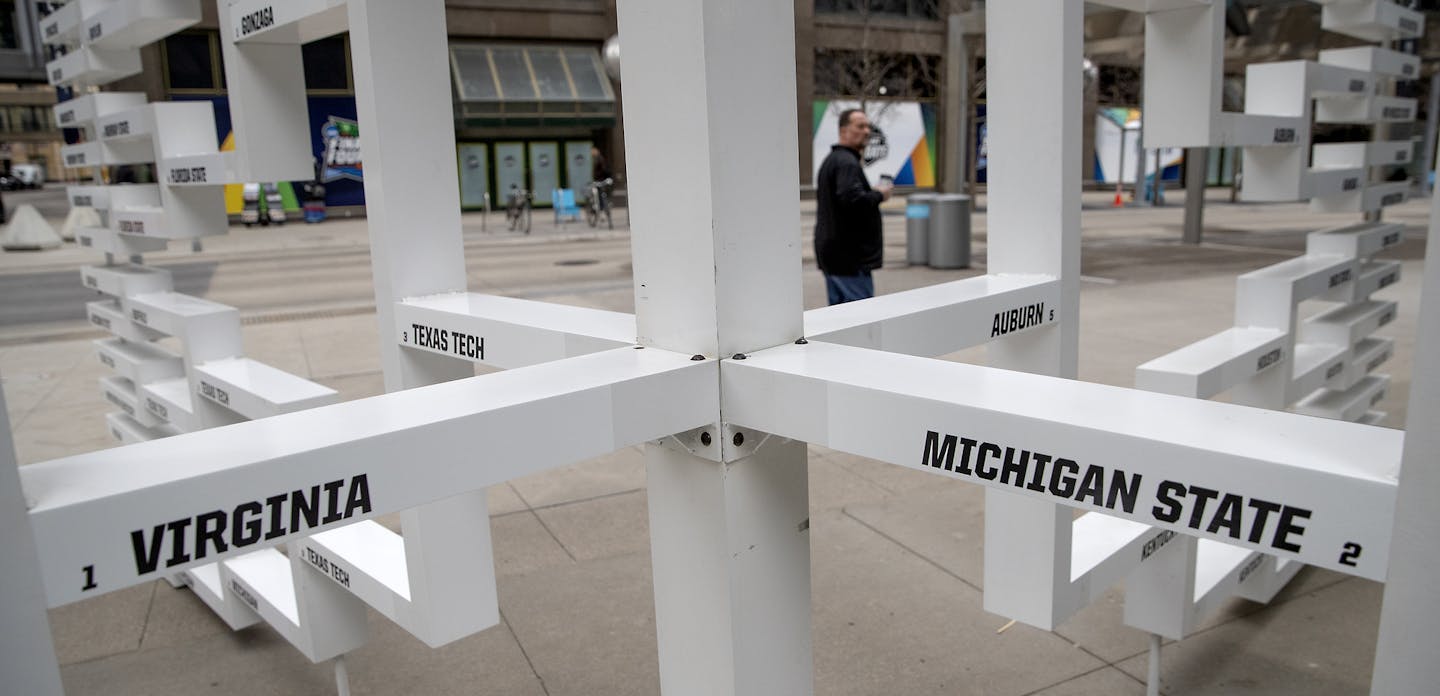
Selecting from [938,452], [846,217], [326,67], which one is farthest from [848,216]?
[326,67]

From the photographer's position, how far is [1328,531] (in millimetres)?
1050

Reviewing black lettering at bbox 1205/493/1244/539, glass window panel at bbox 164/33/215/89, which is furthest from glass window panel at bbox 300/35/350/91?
black lettering at bbox 1205/493/1244/539

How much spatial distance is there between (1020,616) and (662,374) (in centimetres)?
138

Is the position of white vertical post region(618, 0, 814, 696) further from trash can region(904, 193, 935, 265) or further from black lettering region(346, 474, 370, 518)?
trash can region(904, 193, 935, 265)

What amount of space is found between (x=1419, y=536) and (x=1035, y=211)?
145 cm

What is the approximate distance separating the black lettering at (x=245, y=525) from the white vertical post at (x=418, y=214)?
1035mm

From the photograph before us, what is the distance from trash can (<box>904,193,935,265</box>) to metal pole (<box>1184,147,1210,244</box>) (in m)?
5.35

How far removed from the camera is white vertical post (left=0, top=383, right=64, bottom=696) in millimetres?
990

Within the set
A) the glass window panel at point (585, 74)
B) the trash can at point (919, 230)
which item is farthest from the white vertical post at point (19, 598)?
the glass window panel at point (585, 74)

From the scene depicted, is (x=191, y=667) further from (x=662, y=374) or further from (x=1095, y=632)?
(x=1095, y=632)

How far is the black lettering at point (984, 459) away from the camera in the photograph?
1.30m

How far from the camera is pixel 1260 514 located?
1099 millimetres

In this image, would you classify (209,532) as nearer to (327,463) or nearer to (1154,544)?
(327,463)

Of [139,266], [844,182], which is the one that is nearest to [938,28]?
[844,182]
